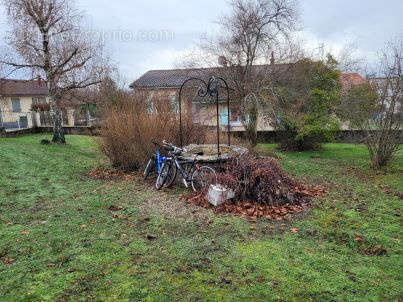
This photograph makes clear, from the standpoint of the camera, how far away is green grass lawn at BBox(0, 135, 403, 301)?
10.8 ft

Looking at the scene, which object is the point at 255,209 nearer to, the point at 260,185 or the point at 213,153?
the point at 260,185

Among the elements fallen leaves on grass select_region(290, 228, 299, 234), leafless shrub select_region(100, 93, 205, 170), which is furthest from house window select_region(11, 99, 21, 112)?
fallen leaves on grass select_region(290, 228, 299, 234)

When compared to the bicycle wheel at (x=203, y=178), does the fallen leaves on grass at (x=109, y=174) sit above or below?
below

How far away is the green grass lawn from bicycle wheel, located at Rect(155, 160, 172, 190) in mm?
451

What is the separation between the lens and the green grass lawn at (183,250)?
3281 mm

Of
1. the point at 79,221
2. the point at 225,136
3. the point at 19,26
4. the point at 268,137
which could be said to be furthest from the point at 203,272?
the point at 268,137

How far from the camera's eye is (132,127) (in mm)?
8938

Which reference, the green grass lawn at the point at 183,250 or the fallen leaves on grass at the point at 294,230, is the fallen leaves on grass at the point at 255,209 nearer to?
the green grass lawn at the point at 183,250

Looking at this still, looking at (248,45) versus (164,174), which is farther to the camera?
(248,45)

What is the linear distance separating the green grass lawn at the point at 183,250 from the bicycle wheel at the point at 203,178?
1.89 ft

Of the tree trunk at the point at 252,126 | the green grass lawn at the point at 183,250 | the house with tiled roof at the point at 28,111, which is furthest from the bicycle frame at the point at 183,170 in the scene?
the house with tiled roof at the point at 28,111

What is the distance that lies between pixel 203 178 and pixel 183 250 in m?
2.58

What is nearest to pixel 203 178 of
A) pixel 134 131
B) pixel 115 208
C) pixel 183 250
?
pixel 115 208

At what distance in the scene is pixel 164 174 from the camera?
290 inches
